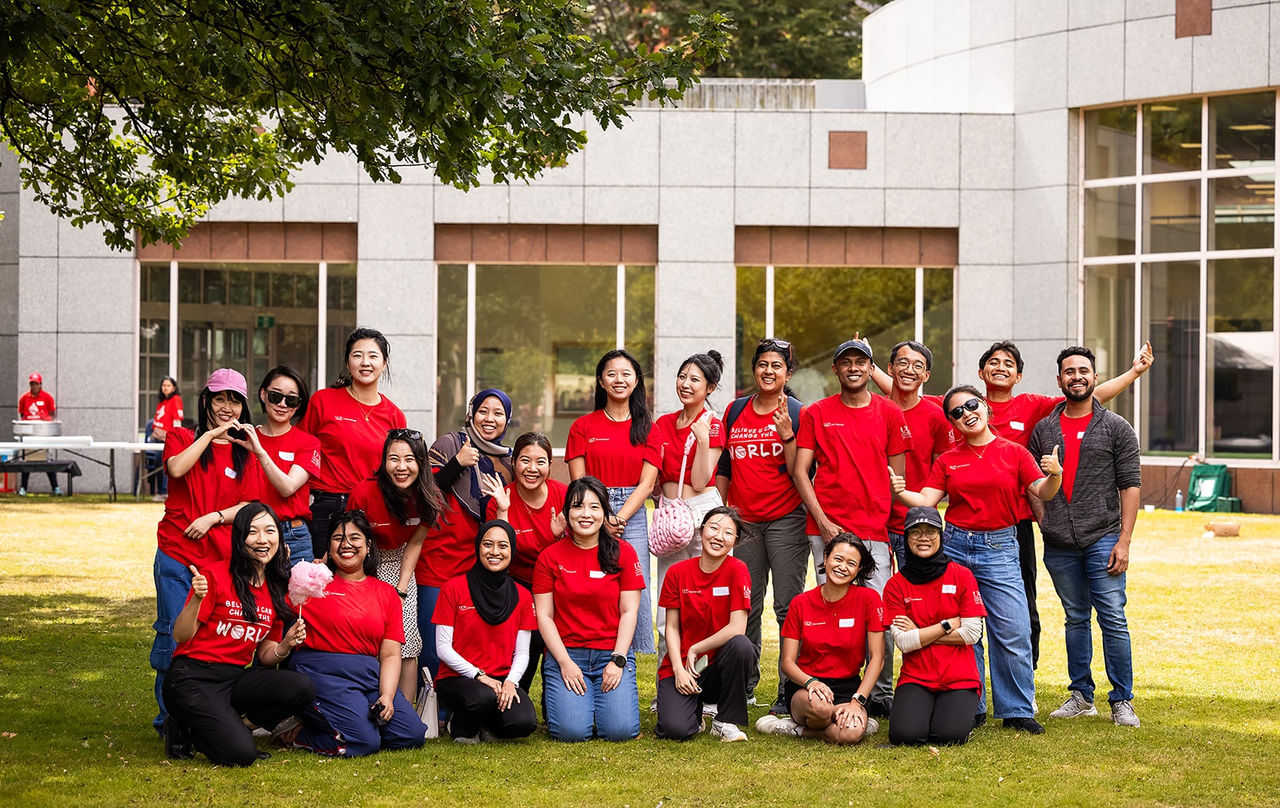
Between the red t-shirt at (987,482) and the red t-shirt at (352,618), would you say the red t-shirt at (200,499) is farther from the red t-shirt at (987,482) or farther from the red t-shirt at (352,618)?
the red t-shirt at (987,482)

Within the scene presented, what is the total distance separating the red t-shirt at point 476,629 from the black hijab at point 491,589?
3 centimetres

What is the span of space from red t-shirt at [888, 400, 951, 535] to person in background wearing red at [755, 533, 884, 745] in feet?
2.32

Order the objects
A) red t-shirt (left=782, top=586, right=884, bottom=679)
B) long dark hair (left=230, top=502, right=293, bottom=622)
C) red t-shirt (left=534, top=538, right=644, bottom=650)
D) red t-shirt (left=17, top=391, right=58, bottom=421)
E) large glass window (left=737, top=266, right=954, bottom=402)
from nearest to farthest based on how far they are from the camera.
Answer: long dark hair (left=230, top=502, right=293, bottom=622) → red t-shirt (left=782, top=586, right=884, bottom=679) → red t-shirt (left=534, top=538, right=644, bottom=650) → red t-shirt (left=17, top=391, right=58, bottom=421) → large glass window (left=737, top=266, right=954, bottom=402)

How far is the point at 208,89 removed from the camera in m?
9.35

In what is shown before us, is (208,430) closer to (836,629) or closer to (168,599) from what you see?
(168,599)

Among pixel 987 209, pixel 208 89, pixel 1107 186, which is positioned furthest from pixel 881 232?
Result: pixel 208 89

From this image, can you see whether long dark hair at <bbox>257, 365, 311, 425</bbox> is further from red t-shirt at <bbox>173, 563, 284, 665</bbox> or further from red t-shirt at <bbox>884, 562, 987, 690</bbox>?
red t-shirt at <bbox>884, 562, 987, 690</bbox>

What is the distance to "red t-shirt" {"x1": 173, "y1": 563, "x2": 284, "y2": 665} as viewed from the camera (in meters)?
6.44

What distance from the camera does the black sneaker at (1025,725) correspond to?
7.06 metres

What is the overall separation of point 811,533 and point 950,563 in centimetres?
86

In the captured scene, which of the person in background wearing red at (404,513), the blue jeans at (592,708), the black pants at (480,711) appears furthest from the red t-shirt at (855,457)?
the person in background wearing red at (404,513)

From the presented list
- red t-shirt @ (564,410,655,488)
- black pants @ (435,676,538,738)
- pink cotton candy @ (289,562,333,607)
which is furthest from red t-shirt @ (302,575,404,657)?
red t-shirt @ (564,410,655,488)

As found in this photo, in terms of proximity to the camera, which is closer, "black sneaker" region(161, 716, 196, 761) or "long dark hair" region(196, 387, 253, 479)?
"black sneaker" region(161, 716, 196, 761)

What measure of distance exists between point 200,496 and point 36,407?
15118 mm
